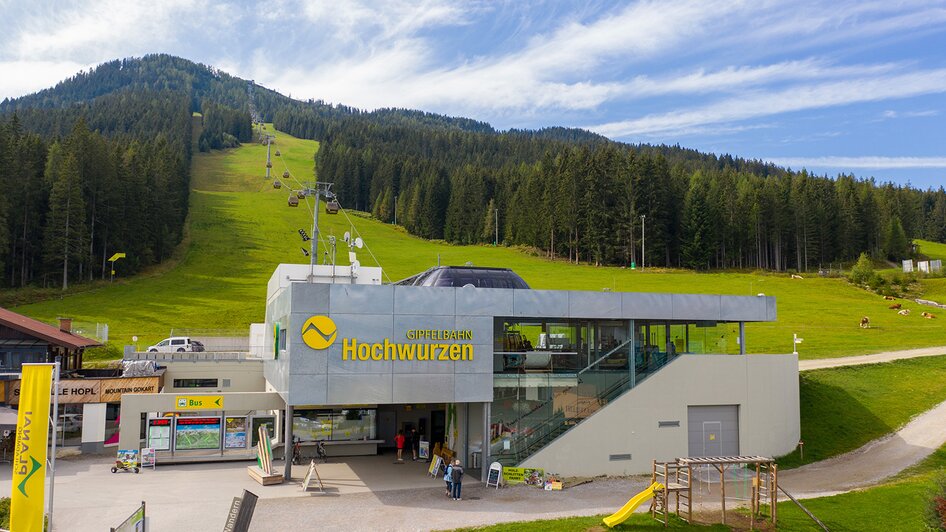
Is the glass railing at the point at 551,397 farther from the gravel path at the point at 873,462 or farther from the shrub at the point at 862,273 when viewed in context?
the shrub at the point at 862,273

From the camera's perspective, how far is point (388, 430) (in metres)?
29.8

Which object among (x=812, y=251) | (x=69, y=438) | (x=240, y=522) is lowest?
(x=69, y=438)

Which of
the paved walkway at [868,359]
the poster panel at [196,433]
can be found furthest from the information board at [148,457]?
the paved walkway at [868,359]

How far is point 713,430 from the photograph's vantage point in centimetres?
2653

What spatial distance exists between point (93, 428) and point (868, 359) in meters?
41.8

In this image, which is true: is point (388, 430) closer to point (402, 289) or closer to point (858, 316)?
point (402, 289)

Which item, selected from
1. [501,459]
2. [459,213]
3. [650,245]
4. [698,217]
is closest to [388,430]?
[501,459]

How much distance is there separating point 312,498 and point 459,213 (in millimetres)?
99001

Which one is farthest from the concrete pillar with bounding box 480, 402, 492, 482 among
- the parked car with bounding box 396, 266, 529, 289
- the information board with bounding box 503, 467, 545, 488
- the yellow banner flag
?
the yellow banner flag

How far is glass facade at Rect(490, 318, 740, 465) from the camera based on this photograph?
24.2 m

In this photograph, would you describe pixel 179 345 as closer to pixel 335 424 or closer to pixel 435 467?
pixel 335 424

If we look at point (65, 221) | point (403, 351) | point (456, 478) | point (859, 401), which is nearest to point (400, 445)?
point (403, 351)

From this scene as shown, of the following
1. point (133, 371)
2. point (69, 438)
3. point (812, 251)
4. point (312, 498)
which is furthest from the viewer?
point (812, 251)

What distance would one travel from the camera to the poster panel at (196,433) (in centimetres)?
2669
